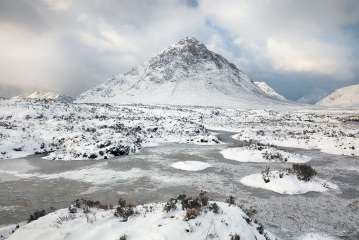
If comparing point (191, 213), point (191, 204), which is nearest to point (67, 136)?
point (191, 204)

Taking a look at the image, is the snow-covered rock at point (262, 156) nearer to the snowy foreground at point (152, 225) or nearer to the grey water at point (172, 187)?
the grey water at point (172, 187)

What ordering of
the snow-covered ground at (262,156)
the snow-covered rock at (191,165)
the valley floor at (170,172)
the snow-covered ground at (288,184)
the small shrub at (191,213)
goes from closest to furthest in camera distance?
the small shrub at (191,213) < the valley floor at (170,172) < the snow-covered ground at (288,184) < the snow-covered rock at (191,165) < the snow-covered ground at (262,156)

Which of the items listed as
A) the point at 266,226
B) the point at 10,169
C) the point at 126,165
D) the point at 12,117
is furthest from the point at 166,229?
the point at 12,117

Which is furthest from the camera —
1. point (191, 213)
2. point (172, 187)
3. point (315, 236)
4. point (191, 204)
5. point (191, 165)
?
point (191, 165)

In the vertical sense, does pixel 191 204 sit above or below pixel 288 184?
above

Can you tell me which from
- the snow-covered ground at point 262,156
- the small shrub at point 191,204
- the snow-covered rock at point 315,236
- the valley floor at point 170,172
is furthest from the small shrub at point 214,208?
Result: the snow-covered ground at point 262,156

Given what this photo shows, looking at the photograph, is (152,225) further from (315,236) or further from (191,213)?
(315,236)
